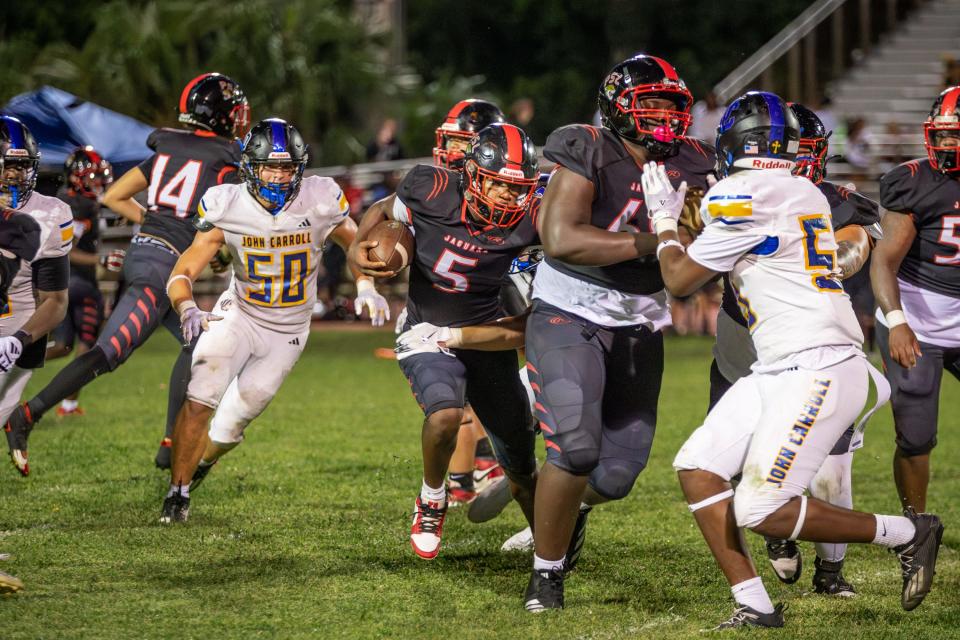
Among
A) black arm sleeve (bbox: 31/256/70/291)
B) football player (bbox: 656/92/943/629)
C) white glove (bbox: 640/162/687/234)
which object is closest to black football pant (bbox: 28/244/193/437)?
black arm sleeve (bbox: 31/256/70/291)

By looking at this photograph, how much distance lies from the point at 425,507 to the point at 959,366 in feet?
7.84

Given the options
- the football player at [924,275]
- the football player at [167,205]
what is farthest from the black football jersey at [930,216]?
the football player at [167,205]

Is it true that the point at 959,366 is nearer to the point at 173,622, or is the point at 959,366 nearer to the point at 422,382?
the point at 422,382

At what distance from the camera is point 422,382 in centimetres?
511

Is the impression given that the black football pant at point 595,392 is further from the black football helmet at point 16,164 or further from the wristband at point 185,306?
the black football helmet at point 16,164

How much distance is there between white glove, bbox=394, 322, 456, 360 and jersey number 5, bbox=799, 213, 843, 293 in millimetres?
1454

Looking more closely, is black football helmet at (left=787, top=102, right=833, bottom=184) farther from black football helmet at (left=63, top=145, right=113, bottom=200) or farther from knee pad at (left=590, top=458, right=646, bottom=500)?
black football helmet at (left=63, top=145, right=113, bottom=200)

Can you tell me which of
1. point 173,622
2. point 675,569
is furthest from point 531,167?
point 173,622

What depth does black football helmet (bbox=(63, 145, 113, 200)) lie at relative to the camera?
29.4ft

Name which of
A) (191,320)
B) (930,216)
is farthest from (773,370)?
(191,320)

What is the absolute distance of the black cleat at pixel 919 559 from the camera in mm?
4320

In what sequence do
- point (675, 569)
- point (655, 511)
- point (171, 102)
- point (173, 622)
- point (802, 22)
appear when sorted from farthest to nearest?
1. point (171, 102)
2. point (802, 22)
3. point (655, 511)
4. point (675, 569)
5. point (173, 622)

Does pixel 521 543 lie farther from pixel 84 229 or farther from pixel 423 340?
pixel 84 229

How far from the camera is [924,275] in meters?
5.64
